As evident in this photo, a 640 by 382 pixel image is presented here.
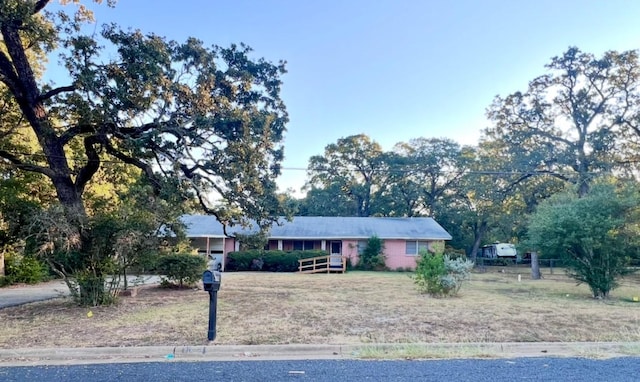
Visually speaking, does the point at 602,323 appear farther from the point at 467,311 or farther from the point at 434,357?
the point at 434,357

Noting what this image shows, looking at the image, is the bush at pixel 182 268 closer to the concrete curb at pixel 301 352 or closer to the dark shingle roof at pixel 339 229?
the concrete curb at pixel 301 352

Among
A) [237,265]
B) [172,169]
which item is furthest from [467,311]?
[237,265]

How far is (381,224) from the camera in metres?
29.6

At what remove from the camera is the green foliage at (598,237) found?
1225cm

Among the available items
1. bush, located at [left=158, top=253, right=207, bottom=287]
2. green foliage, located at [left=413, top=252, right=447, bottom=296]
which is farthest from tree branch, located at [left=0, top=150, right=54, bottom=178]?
green foliage, located at [left=413, top=252, right=447, bottom=296]

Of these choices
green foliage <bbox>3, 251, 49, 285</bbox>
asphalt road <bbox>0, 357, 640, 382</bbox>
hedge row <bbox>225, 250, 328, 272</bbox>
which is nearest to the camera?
asphalt road <bbox>0, 357, 640, 382</bbox>

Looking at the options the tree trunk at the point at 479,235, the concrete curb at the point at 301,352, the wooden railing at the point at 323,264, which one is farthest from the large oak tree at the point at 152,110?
the tree trunk at the point at 479,235

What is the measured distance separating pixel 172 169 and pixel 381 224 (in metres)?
20.2

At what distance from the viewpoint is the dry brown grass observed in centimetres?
646

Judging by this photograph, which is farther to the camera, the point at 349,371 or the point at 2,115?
the point at 2,115

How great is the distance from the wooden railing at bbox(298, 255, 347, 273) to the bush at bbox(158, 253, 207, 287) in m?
11.4

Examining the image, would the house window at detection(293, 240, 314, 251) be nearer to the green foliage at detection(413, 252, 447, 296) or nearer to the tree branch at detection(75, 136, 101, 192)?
the green foliage at detection(413, 252, 447, 296)

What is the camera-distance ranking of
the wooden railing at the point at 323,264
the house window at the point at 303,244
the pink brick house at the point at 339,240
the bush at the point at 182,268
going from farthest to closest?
the house window at the point at 303,244 → the pink brick house at the point at 339,240 → the wooden railing at the point at 323,264 → the bush at the point at 182,268

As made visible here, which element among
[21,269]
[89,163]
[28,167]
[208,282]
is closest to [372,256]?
[21,269]
